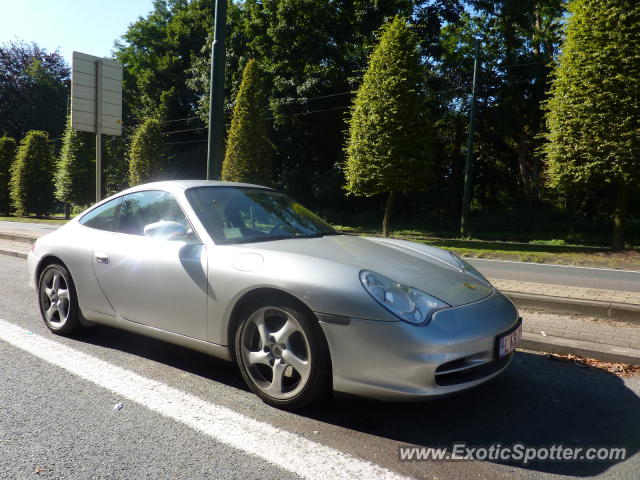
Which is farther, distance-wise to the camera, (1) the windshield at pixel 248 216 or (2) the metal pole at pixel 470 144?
(2) the metal pole at pixel 470 144

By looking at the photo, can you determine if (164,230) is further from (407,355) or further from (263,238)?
(407,355)

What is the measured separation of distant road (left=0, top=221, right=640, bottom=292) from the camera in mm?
9078

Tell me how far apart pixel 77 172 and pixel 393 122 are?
25.0 metres

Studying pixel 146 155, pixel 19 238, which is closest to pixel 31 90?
pixel 146 155

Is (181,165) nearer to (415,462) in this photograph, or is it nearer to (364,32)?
(364,32)

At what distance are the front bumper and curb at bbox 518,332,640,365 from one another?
5.43 feet

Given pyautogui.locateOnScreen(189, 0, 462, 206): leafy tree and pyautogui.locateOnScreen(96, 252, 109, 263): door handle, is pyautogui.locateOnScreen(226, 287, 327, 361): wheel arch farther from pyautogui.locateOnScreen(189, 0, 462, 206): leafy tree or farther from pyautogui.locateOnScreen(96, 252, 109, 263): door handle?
pyautogui.locateOnScreen(189, 0, 462, 206): leafy tree

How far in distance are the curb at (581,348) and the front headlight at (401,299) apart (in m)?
1.84

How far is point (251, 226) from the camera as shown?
363 cm

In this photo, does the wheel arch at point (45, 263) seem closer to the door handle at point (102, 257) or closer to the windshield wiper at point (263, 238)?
the door handle at point (102, 257)

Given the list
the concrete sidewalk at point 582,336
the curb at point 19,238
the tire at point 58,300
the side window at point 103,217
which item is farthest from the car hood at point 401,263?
the curb at point 19,238

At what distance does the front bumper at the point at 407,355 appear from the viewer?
256 cm

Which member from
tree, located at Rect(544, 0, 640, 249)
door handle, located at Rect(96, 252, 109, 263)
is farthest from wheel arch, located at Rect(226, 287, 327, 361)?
tree, located at Rect(544, 0, 640, 249)

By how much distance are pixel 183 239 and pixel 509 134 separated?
95.5 ft
